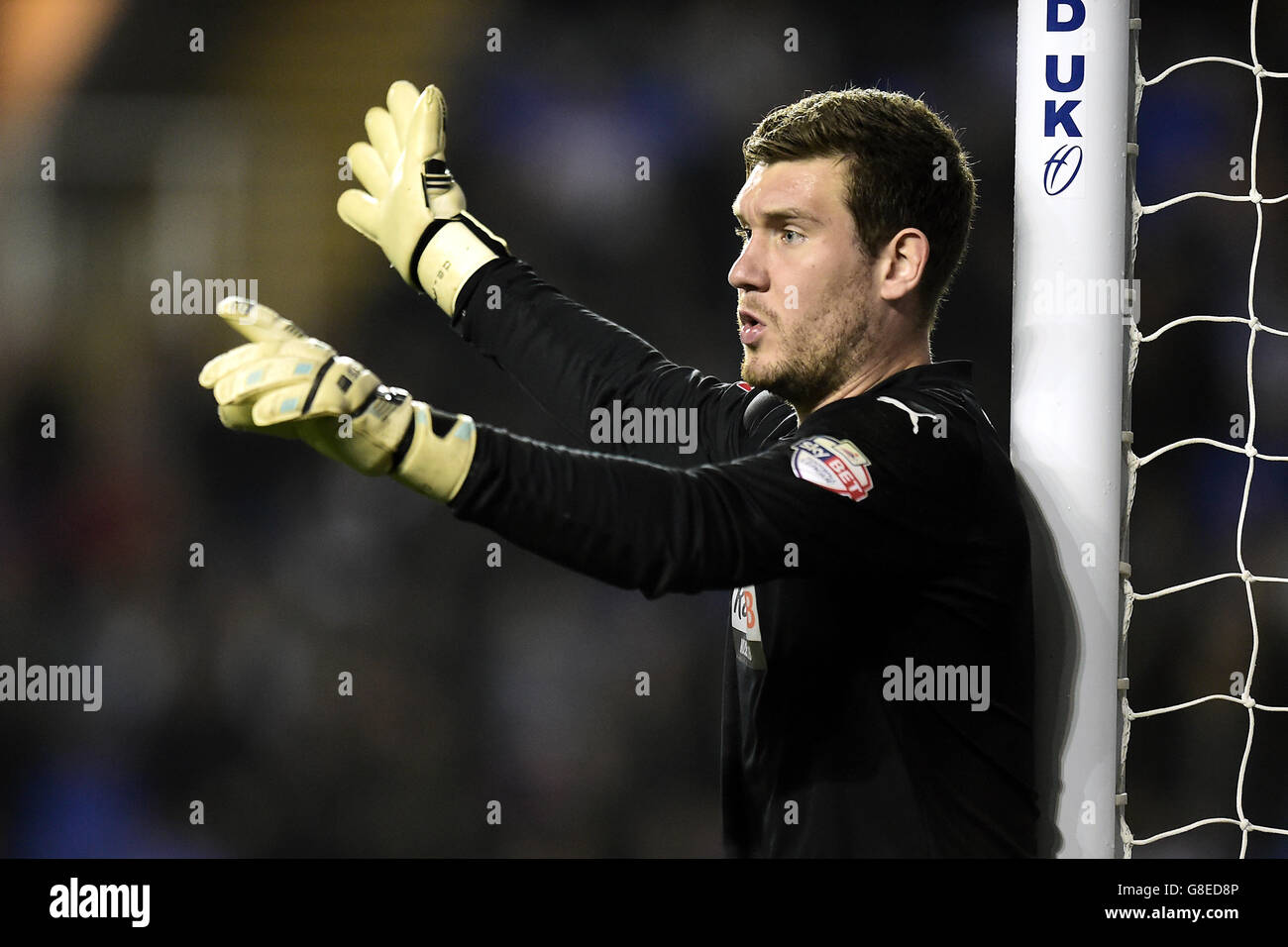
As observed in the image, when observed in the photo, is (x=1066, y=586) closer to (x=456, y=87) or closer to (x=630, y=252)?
(x=630, y=252)

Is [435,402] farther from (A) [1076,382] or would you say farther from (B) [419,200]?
(A) [1076,382]

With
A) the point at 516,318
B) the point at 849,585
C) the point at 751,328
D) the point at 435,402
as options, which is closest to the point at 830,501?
the point at 849,585

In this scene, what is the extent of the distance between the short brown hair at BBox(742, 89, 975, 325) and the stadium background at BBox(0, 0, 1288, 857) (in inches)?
55.5

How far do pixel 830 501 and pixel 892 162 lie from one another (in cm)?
34

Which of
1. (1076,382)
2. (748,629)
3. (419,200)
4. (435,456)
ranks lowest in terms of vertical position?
(748,629)

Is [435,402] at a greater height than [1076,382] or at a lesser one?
greater

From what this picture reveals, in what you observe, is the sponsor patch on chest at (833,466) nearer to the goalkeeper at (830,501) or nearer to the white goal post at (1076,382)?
the goalkeeper at (830,501)

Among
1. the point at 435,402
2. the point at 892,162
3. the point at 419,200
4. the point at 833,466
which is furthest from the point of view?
the point at 435,402

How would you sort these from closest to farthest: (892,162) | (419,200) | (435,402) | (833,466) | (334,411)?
(334,411) → (833,466) → (892,162) → (419,200) → (435,402)

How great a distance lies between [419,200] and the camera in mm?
1339

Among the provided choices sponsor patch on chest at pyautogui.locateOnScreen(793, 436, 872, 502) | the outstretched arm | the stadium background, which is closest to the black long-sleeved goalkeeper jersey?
sponsor patch on chest at pyautogui.locateOnScreen(793, 436, 872, 502)

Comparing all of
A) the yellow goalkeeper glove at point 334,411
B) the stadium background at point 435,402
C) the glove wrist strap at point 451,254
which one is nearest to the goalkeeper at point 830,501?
the yellow goalkeeper glove at point 334,411

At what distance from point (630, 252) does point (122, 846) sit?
1640 mm
